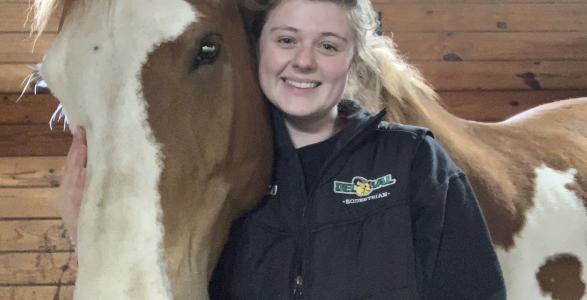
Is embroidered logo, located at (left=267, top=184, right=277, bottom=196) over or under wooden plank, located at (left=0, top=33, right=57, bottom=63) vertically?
under

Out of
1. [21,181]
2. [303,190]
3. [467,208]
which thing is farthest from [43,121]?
[467,208]

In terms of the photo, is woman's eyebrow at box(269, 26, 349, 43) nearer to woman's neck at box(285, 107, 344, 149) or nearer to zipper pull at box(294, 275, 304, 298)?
woman's neck at box(285, 107, 344, 149)

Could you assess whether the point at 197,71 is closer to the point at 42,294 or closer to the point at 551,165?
the point at 551,165

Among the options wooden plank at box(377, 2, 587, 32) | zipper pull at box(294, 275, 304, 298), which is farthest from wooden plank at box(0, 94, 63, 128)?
zipper pull at box(294, 275, 304, 298)

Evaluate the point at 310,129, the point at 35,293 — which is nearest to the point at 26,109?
the point at 35,293

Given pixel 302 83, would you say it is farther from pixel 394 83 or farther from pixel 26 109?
pixel 26 109

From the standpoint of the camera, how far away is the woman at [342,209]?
848 mm

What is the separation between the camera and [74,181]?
83 centimetres

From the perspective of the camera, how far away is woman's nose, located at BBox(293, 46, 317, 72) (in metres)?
0.85

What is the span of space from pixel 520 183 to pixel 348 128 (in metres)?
0.46

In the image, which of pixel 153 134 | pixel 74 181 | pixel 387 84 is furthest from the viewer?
pixel 387 84

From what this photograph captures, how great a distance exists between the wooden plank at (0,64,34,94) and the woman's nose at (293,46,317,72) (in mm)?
1392

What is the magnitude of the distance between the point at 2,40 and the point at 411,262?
1641mm

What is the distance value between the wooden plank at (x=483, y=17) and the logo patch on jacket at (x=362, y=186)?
135 cm
